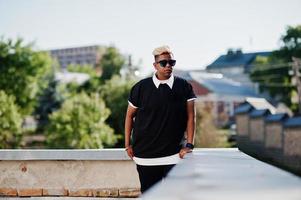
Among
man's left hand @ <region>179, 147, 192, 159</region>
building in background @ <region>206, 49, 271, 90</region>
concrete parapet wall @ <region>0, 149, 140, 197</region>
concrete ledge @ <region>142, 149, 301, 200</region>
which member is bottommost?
building in background @ <region>206, 49, 271, 90</region>

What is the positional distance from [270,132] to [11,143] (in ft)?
73.9

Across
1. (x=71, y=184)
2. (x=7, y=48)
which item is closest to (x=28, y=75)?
(x=7, y=48)

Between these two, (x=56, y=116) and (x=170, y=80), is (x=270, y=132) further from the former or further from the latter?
(x=56, y=116)

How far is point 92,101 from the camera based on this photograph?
1316 inches

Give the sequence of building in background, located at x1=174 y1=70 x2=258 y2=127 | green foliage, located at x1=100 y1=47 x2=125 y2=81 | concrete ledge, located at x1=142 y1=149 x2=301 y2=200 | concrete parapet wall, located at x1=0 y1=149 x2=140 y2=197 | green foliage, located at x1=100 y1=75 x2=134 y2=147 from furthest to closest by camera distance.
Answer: green foliage, located at x1=100 y1=47 x2=125 y2=81
building in background, located at x1=174 y1=70 x2=258 y2=127
green foliage, located at x1=100 y1=75 x2=134 y2=147
concrete parapet wall, located at x1=0 y1=149 x2=140 y2=197
concrete ledge, located at x1=142 y1=149 x2=301 y2=200

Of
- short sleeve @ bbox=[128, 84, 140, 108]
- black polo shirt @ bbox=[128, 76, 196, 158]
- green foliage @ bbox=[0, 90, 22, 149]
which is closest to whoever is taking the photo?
black polo shirt @ bbox=[128, 76, 196, 158]

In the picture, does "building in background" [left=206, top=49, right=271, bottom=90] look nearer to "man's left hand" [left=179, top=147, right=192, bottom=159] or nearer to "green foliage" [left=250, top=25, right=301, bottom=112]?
"green foliage" [left=250, top=25, right=301, bottom=112]

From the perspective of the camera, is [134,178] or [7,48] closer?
[134,178]

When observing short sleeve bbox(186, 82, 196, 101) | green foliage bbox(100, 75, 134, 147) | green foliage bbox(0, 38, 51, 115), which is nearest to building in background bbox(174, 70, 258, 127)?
green foliage bbox(100, 75, 134, 147)

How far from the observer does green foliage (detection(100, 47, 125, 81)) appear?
63.5 metres

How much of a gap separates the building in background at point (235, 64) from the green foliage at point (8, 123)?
52452 millimetres

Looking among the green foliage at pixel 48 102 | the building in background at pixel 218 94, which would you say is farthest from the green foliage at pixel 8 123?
the building in background at pixel 218 94

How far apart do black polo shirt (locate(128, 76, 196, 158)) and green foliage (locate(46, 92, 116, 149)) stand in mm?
28463

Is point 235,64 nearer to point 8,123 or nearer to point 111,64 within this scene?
point 111,64
